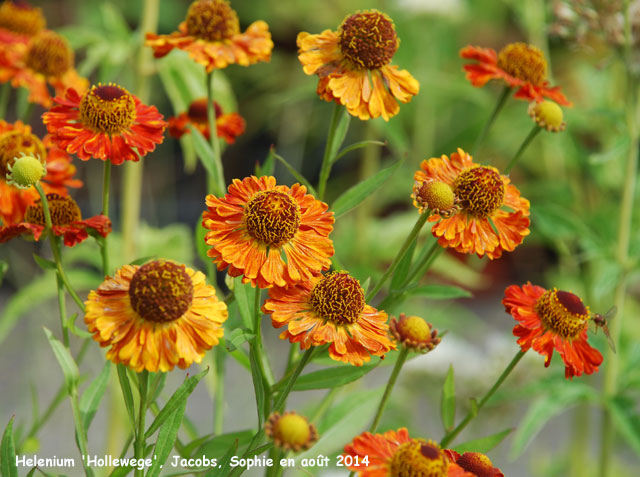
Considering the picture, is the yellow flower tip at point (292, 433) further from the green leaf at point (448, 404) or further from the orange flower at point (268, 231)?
the green leaf at point (448, 404)

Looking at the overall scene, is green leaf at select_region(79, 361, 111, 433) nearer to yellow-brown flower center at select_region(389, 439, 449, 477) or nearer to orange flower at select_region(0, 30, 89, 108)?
yellow-brown flower center at select_region(389, 439, 449, 477)

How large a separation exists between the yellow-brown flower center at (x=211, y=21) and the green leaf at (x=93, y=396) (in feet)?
1.08

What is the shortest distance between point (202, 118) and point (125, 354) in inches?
14.6

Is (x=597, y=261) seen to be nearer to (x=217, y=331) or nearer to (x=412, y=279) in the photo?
(x=412, y=279)

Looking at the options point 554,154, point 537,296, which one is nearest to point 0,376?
point 554,154

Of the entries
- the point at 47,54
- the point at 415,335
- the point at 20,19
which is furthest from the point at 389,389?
the point at 20,19

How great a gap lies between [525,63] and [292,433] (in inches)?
18.7

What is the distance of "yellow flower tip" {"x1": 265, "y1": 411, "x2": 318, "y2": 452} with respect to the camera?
1.29 feet

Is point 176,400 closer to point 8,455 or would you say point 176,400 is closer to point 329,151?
point 8,455

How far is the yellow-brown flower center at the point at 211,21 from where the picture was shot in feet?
2.27

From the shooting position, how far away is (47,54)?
0.83m

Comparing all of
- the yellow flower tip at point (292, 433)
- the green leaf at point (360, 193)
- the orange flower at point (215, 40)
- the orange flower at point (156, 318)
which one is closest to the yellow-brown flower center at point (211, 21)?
the orange flower at point (215, 40)

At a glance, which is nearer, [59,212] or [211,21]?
[59,212]

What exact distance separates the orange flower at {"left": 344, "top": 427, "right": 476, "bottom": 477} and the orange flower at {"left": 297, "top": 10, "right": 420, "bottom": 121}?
0.28 metres
